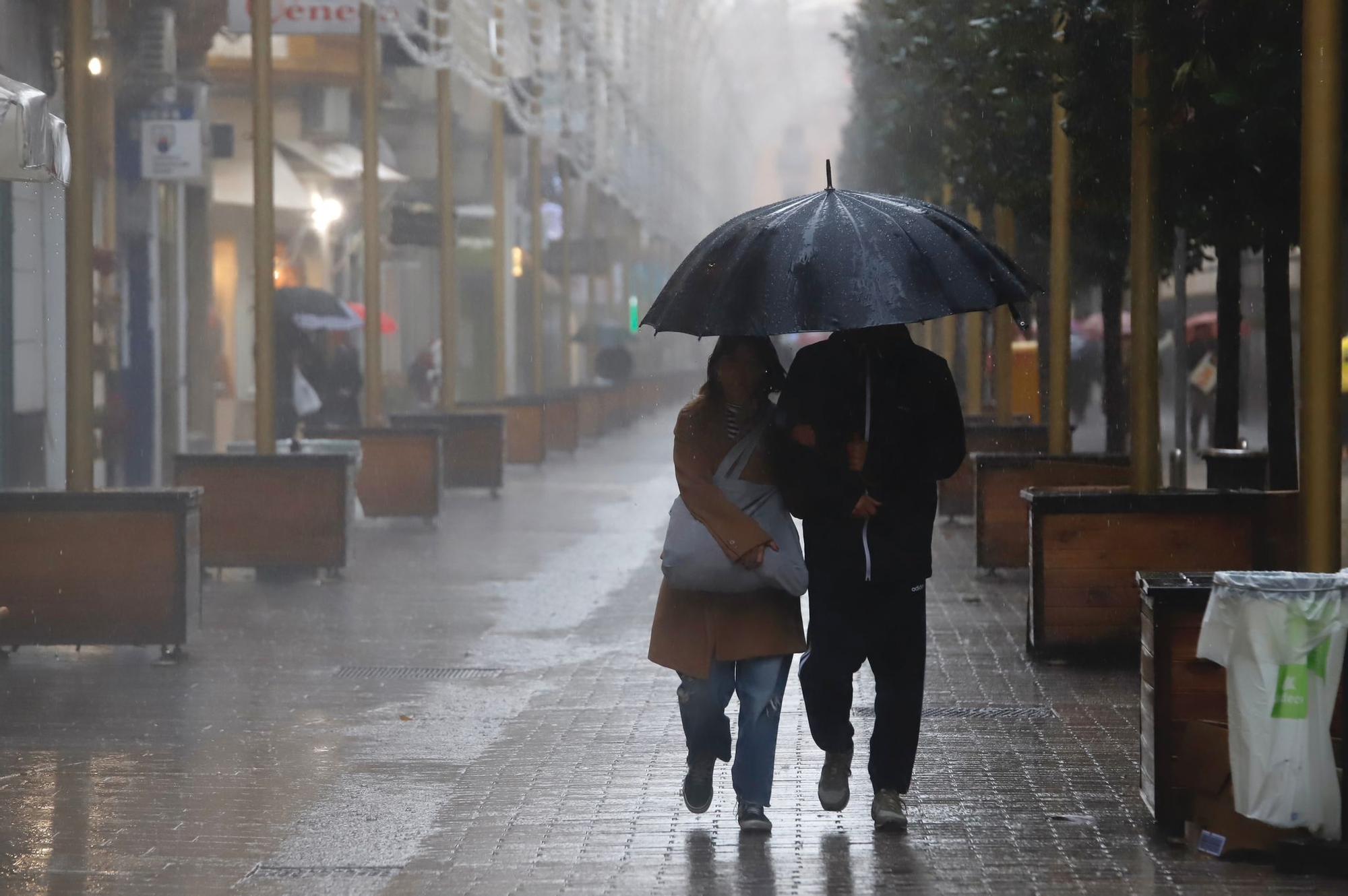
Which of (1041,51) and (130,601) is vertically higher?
(1041,51)

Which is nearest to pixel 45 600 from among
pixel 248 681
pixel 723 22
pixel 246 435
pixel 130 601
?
pixel 130 601

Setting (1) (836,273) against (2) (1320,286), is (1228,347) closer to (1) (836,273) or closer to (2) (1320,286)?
(2) (1320,286)

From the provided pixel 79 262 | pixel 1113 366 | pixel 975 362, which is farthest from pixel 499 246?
pixel 79 262

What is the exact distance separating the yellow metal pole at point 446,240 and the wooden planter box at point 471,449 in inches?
82.5

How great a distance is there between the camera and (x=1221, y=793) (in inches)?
259

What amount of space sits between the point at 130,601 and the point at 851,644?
5.48 metres

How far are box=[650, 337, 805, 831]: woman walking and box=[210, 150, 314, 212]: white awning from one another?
25147 mm

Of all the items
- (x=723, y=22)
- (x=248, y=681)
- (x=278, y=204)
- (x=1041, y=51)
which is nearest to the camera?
(x=248, y=681)

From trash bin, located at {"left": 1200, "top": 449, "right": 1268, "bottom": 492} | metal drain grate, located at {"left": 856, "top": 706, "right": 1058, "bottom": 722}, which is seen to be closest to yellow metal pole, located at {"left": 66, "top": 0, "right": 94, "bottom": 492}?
metal drain grate, located at {"left": 856, "top": 706, "right": 1058, "bottom": 722}

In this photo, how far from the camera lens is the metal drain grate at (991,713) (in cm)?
938

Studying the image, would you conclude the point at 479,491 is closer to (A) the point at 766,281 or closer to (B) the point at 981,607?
(B) the point at 981,607

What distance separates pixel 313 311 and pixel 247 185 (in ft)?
31.1

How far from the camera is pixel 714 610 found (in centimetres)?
696

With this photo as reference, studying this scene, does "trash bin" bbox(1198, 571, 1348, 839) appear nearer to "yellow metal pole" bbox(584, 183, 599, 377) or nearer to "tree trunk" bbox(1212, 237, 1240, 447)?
"tree trunk" bbox(1212, 237, 1240, 447)
